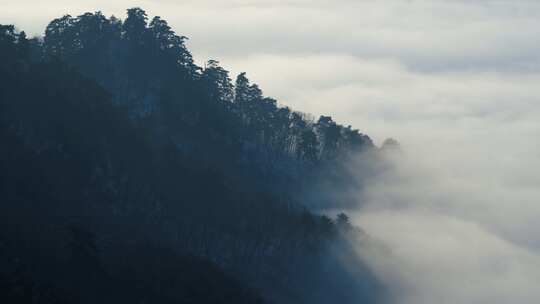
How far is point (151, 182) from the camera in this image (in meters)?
122

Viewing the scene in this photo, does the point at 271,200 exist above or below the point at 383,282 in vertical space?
above

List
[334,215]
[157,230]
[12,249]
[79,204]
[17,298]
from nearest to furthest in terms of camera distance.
A: [17,298] → [12,249] → [79,204] → [157,230] → [334,215]

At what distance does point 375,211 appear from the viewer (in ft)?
608

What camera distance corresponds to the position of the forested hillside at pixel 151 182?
3772 inches

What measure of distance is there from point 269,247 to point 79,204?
1401 inches

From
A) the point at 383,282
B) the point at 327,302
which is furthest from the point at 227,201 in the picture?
the point at 383,282

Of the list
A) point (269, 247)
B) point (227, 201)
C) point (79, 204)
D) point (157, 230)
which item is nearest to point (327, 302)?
point (269, 247)

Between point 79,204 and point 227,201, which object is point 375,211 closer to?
point 227,201

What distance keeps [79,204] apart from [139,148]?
18652 millimetres

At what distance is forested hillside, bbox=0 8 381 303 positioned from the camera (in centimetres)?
9581

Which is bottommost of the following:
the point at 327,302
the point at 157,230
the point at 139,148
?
the point at 327,302

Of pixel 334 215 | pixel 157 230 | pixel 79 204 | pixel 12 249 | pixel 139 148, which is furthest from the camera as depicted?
pixel 334 215

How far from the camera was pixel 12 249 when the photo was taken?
87.9 m

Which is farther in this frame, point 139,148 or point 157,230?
point 139,148
